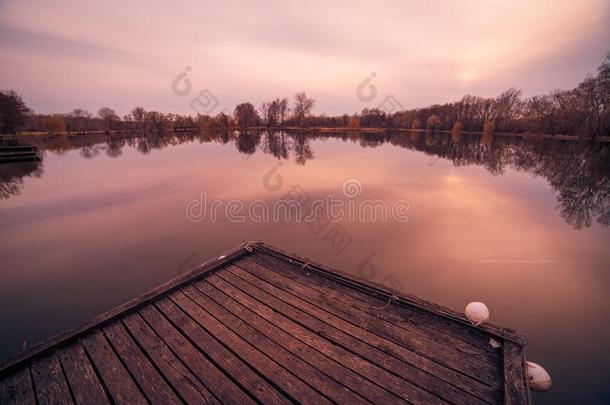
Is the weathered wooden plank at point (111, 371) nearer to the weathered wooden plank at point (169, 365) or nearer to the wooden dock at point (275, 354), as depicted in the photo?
the wooden dock at point (275, 354)

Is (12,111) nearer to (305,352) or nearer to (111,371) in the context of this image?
(111,371)

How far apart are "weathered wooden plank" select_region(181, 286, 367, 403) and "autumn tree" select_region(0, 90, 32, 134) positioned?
60446 mm

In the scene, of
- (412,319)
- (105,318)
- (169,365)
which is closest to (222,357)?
(169,365)

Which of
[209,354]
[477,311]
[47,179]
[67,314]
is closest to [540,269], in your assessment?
[477,311]

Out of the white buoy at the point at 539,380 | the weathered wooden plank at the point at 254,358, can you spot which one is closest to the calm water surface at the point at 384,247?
the white buoy at the point at 539,380

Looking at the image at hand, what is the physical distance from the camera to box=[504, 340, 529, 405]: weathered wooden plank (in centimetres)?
219

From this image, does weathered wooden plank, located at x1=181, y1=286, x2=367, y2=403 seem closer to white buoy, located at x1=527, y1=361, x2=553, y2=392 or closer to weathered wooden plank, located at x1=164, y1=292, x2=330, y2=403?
weathered wooden plank, located at x1=164, y1=292, x2=330, y2=403

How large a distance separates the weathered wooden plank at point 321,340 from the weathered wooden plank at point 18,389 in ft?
7.03

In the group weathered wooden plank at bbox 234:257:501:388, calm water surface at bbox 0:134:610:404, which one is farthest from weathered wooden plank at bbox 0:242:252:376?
calm water surface at bbox 0:134:610:404

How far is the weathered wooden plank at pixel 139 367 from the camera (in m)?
2.32

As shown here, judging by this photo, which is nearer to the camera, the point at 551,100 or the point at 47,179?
the point at 47,179

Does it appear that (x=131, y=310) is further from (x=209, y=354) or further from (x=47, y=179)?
(x=47, y=179)

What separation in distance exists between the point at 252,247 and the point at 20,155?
34.2m

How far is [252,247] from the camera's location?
17.5 ft
